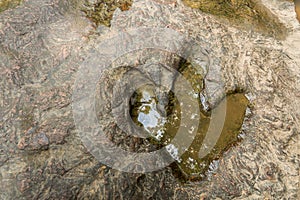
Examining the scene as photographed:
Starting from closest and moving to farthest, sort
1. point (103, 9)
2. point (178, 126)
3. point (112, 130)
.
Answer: point (112, 130), point (178, 126), point (103, 9)

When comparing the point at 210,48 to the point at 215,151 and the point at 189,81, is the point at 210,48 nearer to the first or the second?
the point at 189,81

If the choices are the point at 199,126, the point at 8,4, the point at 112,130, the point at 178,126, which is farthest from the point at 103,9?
the point at 199,126

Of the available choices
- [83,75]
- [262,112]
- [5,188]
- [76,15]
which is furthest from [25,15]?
[262,112]

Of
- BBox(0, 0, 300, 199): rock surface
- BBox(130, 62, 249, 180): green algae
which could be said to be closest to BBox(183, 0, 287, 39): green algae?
BBox(0, 0, 300, 199): rock surface

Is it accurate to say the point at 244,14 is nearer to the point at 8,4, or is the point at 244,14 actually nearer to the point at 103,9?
the point at 103,9

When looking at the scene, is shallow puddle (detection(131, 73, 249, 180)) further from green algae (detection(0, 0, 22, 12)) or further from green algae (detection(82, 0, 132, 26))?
green algae (detection(0, 0, 22, 12))

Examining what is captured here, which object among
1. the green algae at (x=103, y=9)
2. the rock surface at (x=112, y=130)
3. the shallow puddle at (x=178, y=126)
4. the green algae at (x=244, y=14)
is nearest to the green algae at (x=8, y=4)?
the rock surface at (x=112, y=130)
